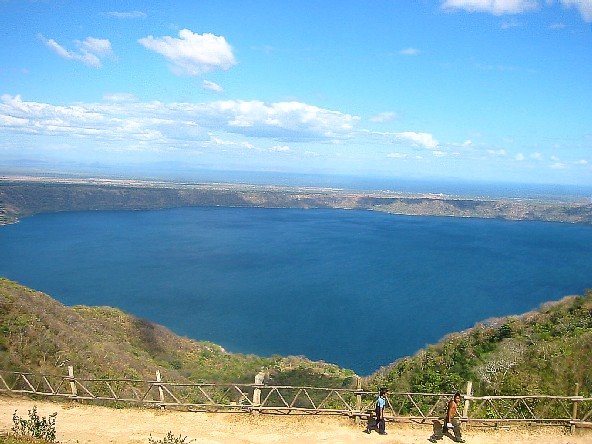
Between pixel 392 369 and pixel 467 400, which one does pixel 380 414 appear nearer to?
pixel 467 400

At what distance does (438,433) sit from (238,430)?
6544 millimetres

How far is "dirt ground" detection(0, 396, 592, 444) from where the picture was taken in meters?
13.6

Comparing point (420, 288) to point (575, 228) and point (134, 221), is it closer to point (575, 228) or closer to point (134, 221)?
point (134, 221)

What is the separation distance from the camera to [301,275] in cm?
9244

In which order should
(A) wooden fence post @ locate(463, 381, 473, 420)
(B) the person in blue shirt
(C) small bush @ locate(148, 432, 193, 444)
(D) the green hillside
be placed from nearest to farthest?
(C) small bush @ locate(148, 432, 193, 444), (B) the person in blue shirt, (A) wooden fence post @ locate(463, 381, 473, 420), (D) the green hillside

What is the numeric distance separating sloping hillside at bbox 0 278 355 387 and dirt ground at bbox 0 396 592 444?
746 cm

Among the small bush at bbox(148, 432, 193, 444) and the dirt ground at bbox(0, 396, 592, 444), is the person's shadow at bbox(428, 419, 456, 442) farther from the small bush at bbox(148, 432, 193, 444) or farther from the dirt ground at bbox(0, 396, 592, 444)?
the small bush at bbox(148, 432, 193, 444)

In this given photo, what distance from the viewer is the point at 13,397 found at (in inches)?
642

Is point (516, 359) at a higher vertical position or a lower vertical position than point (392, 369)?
higher

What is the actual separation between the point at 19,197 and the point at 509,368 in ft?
618

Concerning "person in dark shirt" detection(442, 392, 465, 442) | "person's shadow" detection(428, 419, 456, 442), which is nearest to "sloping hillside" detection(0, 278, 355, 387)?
"person's shadow" detection(428, 419, 456, 442)

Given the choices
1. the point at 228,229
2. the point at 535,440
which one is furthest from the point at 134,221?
the point at 535,440

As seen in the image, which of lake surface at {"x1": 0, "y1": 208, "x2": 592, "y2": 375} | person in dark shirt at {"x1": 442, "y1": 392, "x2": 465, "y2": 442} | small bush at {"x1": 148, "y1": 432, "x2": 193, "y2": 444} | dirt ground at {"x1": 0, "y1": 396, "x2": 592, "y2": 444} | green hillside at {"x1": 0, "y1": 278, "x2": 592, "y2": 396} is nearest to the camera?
small bush at {"x1": 148, "y1": 432, "x2": 193, "y2": 444}

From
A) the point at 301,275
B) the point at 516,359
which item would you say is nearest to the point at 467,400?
the point at 516,359
